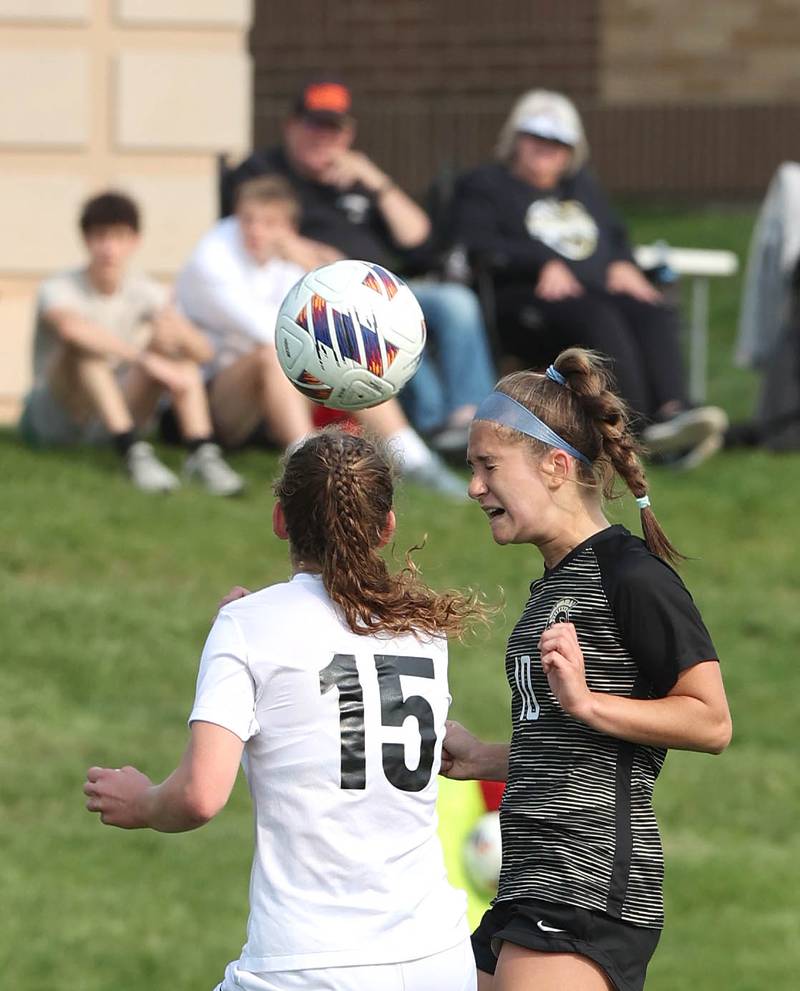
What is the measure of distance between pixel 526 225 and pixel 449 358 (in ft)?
2.91

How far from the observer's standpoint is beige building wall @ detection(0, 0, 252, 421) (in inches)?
432

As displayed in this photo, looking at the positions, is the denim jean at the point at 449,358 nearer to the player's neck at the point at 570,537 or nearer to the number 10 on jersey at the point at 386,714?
the player's neck at the point at 570,537

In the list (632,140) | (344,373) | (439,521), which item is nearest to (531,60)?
(632,140)

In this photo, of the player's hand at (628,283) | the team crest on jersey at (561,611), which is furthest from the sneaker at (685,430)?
the team crest on jersey at (561,611)

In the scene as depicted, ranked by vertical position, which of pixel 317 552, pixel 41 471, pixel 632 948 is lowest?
pixel 41 471

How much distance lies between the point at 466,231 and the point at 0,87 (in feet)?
9.17

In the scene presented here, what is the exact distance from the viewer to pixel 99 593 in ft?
28.3

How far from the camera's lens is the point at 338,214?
10.3 metres

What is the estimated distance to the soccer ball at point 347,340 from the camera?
426cm

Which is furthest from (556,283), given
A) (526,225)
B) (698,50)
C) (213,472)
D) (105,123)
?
(698,50)

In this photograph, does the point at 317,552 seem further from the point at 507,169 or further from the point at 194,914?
the point at 507,169

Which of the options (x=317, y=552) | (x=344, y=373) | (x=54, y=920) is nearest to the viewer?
(x=317, y=552)

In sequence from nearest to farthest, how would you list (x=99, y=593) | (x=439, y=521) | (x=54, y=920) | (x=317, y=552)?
(x=317, y=552), (x=54, y=920), (x=99, y=593), (x=439, y=521)

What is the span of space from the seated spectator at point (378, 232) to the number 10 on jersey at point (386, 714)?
21.5ft
